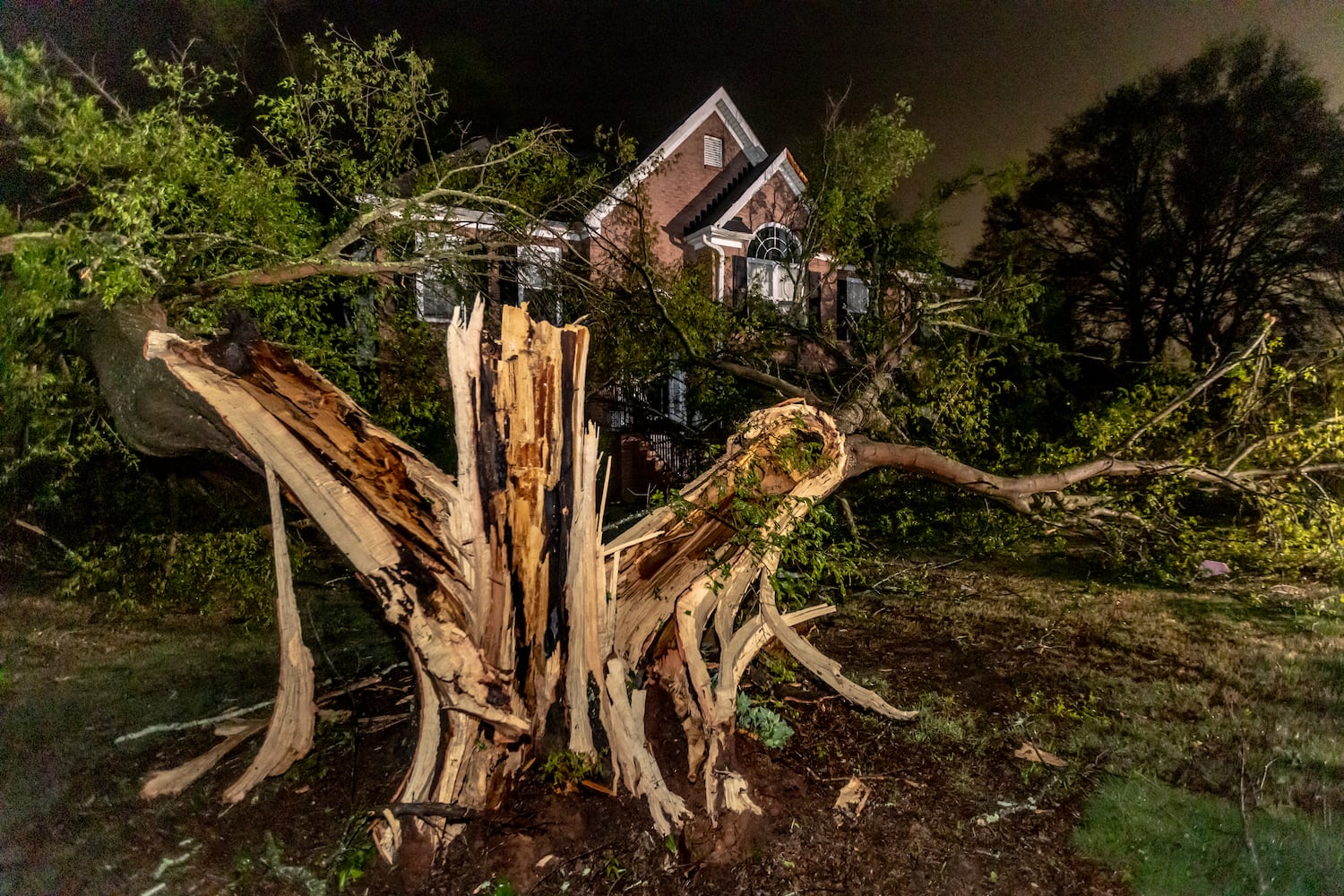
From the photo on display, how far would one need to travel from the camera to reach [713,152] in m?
15.9

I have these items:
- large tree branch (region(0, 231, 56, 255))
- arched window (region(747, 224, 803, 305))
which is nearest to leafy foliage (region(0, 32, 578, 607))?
large tree branch (region(0, 231, 56, 255))

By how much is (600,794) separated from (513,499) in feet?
4.63

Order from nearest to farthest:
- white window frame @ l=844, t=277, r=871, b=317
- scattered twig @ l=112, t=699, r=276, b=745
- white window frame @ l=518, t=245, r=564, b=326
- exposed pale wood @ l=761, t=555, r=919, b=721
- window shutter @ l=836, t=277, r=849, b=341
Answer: exposed pale wood @ l=761, t=555, r=919, b=721
scattered twig @ l=112, t=699, r=276, b=745
white window frame @ l=518, t=245, r=564, b=326
window shutter @ l=836, t=277, r=849, b=341
white window frame @ l=844, t=277, r=871, b=317

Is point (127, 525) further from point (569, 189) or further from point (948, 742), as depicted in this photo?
point (948, 742)

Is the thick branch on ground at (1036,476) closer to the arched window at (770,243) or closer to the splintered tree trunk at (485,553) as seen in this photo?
the splintered tree trunk at (485,553)

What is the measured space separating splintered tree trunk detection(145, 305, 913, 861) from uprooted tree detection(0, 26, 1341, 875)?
0.01m

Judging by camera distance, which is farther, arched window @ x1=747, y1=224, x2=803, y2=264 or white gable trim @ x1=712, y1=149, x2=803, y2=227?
arched window @ x1=747, y1=224, x2=803, y2=264

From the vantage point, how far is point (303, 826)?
3279mm

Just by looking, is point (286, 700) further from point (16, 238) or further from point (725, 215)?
point (725, 215)

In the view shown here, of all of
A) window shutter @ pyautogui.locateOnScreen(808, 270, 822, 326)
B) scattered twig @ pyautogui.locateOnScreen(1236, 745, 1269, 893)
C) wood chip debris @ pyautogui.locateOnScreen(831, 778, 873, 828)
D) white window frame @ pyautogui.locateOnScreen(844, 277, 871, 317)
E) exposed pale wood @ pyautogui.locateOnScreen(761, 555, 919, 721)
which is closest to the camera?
scattered twig @ pyautogui.locateOnScreen(1236, 745, 1269, 893)

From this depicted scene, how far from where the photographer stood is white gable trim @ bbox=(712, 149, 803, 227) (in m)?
14.5

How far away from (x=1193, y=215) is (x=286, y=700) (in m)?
18.2

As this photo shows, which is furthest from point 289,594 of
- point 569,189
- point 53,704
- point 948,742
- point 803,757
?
point 569,189

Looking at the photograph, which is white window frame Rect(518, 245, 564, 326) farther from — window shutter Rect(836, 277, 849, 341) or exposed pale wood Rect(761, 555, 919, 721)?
window shutter Rect(836, 277, 849, 341)
